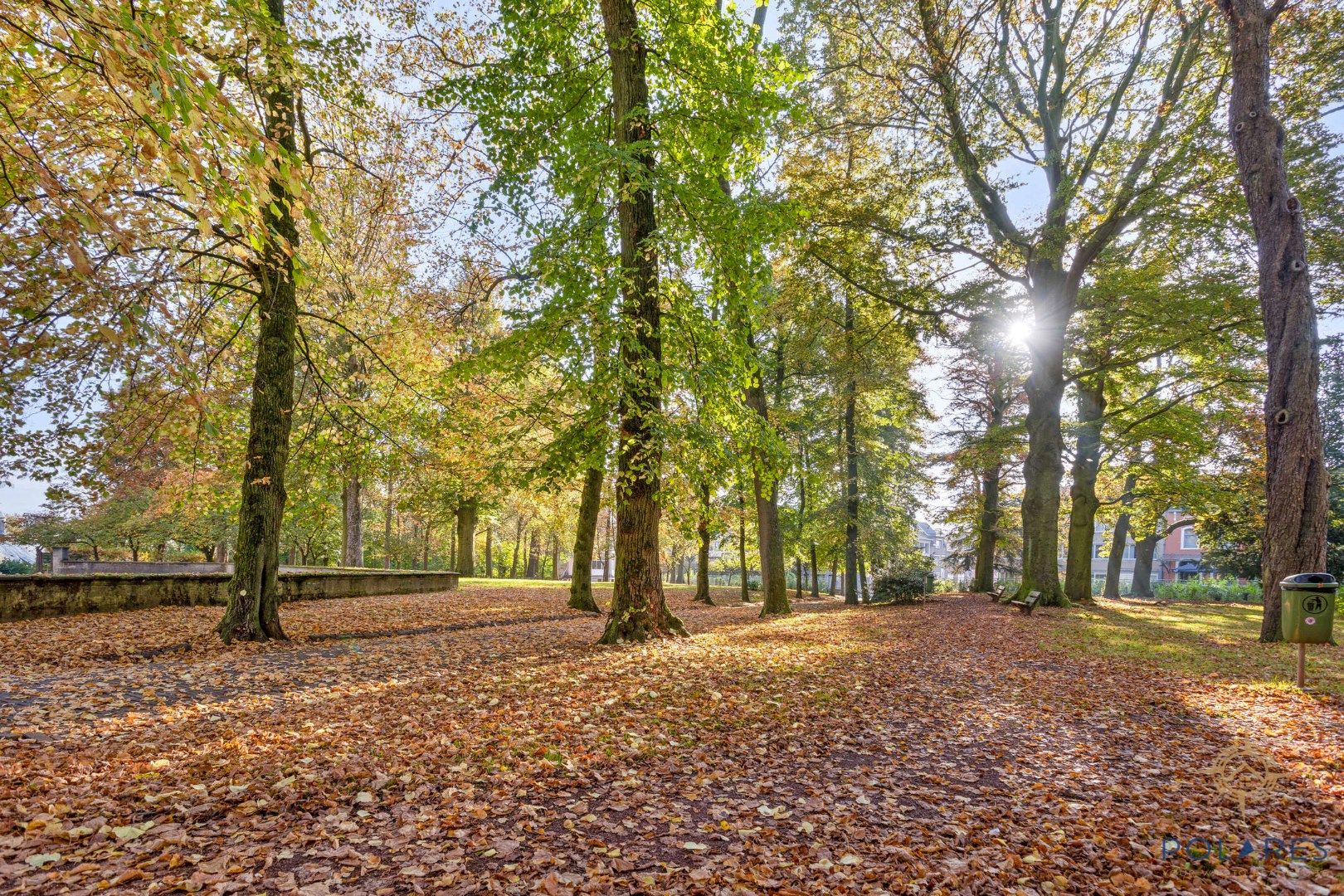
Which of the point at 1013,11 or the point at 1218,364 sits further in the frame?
the point at 1218,364

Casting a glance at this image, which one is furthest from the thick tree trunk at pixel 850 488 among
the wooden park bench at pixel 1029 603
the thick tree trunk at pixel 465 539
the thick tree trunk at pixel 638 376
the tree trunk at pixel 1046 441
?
the thick tree trunk at pixel 465 539

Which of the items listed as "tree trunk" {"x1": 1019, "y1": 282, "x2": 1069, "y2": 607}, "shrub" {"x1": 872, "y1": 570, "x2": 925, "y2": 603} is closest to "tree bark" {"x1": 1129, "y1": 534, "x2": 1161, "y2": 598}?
"shrub" {"x1": 872, "y1": 570, "x2": 925, "y2": 603}

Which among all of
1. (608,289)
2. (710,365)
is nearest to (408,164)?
(608,289)

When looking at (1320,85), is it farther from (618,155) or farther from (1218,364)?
(618,155)

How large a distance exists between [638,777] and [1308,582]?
277 inches

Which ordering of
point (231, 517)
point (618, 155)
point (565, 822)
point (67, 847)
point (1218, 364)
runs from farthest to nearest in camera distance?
1. point (1218, 364)
2. point (231, 517)
3. point (618, 155)
4. point (565, 822)
5. point (67, 847)

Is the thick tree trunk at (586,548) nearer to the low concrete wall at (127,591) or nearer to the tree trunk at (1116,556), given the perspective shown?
the low concrete wall at (127,591)

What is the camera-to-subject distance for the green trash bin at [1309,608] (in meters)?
5.95

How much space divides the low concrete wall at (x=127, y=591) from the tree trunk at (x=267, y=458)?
4.03m

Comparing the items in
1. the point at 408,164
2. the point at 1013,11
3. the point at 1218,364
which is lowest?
the point at 1218,364

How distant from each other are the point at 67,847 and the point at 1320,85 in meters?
19.8

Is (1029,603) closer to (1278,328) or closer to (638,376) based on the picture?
(1278,328)

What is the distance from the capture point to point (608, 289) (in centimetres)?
778

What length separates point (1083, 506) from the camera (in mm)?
19125
